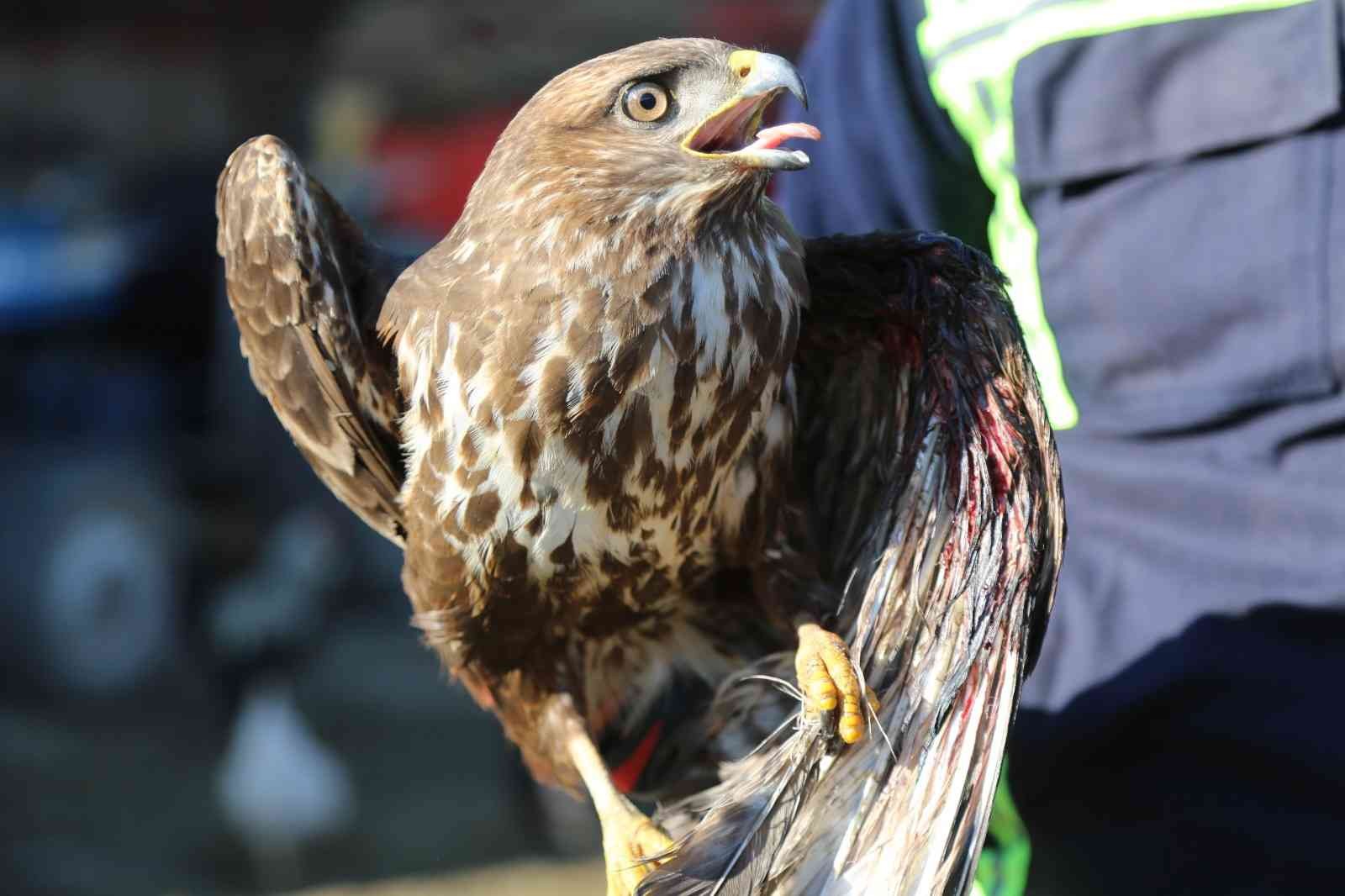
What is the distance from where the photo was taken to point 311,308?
194 cm

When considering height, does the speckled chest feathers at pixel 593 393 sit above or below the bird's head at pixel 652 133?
below

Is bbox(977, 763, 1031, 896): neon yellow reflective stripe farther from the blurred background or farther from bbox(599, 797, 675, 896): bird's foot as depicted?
the blurred background

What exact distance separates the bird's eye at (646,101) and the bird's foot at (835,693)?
0.74 m

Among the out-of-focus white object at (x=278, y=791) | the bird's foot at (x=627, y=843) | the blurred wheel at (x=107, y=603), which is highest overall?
the bird's foot at (x=627, y=843)

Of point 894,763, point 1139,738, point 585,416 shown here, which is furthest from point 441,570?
point 1139,738

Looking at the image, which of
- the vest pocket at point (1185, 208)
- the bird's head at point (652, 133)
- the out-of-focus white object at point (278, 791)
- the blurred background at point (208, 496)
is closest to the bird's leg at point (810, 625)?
the bird's head at point (652, 133)

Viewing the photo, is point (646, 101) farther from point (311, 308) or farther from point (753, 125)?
point (311, 308)

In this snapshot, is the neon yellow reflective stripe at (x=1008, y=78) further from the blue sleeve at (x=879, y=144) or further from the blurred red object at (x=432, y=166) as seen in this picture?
the blurred red object at (x=432, y=166)

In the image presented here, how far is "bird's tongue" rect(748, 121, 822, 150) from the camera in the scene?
1646 mm

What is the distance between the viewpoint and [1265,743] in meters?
2.04

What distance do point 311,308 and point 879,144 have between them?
1.12m

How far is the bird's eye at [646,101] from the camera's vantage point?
6.03 ft

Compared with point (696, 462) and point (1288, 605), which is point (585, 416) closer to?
point (696, 462)

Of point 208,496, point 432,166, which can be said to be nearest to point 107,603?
point 208,496
